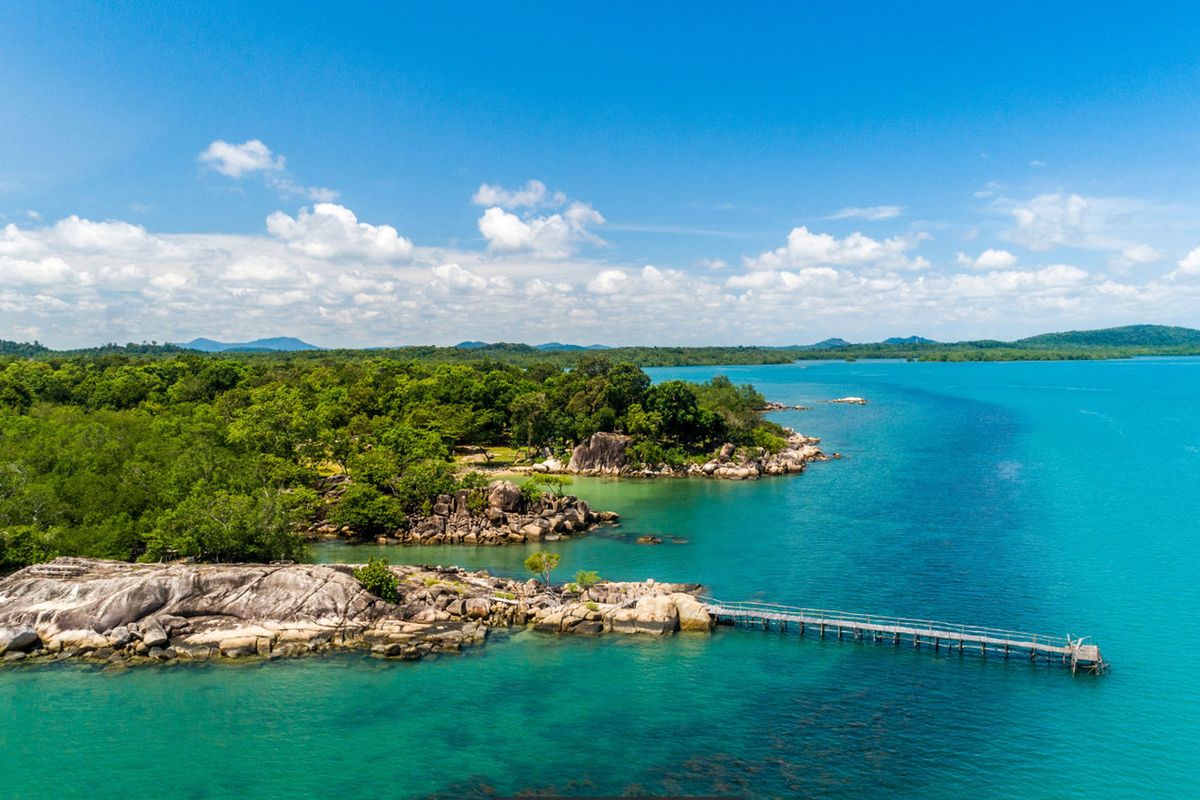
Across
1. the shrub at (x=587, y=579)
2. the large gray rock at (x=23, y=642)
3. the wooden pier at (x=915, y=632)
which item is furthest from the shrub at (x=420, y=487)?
the wooden pier at (x=915, y=632)

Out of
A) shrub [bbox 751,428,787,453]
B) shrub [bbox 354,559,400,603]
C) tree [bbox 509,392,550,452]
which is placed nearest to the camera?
shrub [bbox 354,559,400,603]

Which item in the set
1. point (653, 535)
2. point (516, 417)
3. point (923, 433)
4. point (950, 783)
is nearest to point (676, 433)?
point (516, 417)

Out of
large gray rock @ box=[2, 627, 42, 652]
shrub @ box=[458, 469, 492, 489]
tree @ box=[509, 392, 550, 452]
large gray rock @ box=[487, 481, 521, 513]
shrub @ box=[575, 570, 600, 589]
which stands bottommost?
large gray rock @ box=[2, 627, 42, 652]

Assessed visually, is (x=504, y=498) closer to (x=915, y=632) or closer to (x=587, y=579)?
(x=587, y=579)

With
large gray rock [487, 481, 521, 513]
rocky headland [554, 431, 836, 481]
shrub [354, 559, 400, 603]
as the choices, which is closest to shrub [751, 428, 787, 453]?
rocky headland [554, 431, 836, 481]

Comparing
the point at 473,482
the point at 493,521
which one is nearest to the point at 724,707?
the point at 493,521

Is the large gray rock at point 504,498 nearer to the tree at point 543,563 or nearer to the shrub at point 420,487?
the shrub at point 420,487

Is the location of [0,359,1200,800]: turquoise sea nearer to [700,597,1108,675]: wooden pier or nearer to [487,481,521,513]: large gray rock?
[700,597,1108,675]: wooden pier
